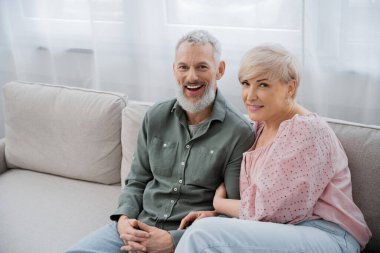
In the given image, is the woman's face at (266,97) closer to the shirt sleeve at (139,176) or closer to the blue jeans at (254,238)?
the blue jeans at (254,238)

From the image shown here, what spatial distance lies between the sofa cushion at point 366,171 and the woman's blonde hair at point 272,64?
0.33m

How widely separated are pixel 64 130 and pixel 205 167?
35.2 inches

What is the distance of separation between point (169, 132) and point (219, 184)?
0.27 m

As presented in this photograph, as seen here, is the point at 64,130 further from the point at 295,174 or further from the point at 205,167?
the point at 295,174

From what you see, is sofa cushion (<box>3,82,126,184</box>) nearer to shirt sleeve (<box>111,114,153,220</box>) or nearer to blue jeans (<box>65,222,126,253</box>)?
shirt sleeve (<box>111,114,153,220</box>)

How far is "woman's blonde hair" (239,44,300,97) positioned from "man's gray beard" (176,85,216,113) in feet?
0.65

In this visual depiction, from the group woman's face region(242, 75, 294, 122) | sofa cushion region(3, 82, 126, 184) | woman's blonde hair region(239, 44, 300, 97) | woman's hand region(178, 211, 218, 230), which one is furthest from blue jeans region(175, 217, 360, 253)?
sofa cushion region(3, 82, 126, 184)

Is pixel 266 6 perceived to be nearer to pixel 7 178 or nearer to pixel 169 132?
pixel 169 132

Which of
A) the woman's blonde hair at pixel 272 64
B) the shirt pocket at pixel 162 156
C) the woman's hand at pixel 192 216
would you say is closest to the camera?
the woman's blonde hair at pixel 272 64

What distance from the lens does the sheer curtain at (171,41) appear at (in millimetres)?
2127

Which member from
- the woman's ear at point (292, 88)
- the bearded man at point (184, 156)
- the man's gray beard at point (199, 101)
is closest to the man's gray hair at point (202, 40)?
the bearded man at point (184, 156)

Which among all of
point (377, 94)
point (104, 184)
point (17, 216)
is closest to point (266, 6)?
point (377, 94)

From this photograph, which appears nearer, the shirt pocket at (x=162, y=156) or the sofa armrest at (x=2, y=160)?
the shirt pocket at (x=162, y=156)

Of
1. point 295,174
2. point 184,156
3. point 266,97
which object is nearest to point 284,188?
point 295,174
